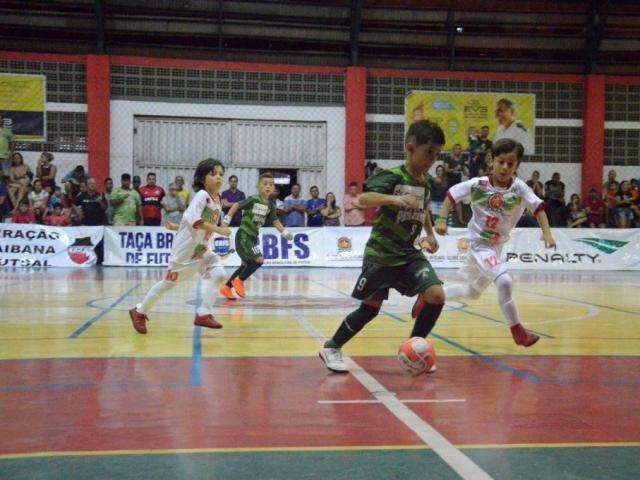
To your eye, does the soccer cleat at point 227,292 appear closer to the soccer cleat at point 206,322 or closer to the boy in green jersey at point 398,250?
the soccer cleat at point 206,322

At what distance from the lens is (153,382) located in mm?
4656

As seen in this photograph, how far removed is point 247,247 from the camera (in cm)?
1059

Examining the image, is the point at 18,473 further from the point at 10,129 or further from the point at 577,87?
the point at 577,87

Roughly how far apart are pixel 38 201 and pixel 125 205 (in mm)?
2091

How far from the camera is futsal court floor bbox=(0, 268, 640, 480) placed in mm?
3047

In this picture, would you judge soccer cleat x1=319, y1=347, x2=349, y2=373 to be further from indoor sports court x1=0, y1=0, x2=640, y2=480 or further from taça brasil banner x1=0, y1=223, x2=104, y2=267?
taça brasil banner x1=0, y1=223, x2=104, y2=267

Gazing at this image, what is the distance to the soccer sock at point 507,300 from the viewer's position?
19.5ft

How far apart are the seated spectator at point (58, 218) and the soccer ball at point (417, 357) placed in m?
14.4

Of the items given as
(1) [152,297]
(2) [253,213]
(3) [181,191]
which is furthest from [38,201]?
(1) [152,297]

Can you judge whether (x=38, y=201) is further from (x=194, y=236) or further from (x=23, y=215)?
(x=194, y=236)

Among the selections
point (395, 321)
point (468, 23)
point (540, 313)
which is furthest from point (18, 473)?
point (468, 23)

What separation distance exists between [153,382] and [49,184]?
1535 cm

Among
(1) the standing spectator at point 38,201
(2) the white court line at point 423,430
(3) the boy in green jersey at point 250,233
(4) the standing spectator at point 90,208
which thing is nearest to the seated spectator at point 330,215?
(4) the standing spectator at point 90,208

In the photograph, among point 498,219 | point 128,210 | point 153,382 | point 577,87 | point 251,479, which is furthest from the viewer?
point 577,87
